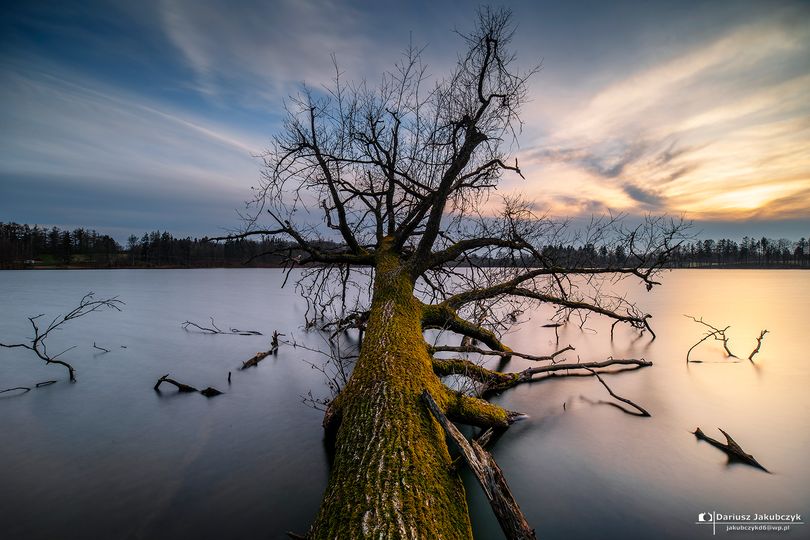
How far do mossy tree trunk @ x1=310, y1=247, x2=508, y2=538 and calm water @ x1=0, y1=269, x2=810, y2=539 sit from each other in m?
1.05

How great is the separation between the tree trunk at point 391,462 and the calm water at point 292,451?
111 centimetres

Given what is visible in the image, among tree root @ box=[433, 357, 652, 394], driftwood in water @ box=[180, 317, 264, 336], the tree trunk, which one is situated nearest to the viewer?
the tree trunk

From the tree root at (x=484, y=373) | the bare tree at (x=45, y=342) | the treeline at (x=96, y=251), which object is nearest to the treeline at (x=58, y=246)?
the treeline at (x=96, y=251)

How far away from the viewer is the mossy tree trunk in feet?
7.09

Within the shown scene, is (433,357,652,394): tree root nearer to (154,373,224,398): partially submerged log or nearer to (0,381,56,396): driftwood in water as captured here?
(154,373,224,398): partially submerged log

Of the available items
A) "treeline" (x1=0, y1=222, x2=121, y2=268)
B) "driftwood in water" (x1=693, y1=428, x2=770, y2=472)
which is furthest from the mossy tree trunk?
"treeline" (x1=0, y1=222, x2=121, y2=268)

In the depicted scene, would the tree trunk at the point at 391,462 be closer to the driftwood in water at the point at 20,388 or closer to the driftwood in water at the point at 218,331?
the driftwood in water at the point at 20,388

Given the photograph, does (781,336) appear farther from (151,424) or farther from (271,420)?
(151,424)

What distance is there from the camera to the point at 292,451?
4.76m

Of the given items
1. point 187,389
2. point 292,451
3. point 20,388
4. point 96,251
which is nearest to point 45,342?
point 20,388

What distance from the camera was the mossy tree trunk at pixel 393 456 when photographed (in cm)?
216

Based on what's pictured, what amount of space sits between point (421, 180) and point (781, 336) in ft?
43.8

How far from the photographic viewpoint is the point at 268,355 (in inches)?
375

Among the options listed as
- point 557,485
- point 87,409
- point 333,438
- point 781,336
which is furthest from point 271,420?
point 781,336
